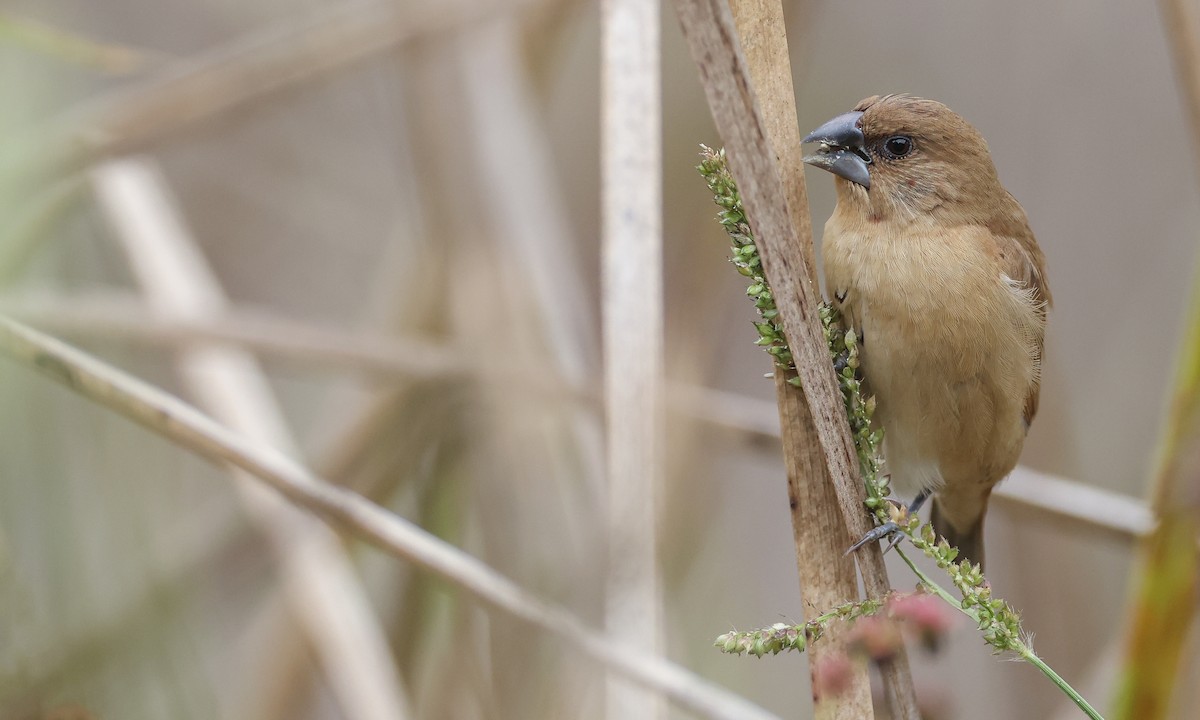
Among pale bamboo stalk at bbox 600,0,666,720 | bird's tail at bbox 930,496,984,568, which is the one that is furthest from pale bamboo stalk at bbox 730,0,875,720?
bird's tail at bbox 930,496,984,568

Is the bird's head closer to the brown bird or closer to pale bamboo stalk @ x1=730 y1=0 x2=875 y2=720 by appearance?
the brown bird

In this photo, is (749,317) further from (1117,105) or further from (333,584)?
(333,584)

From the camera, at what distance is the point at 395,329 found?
Result: 134 inches

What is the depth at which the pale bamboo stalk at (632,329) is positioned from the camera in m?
1.77

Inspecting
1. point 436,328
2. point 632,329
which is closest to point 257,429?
point 436,328

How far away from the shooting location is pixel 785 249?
149 centimetres

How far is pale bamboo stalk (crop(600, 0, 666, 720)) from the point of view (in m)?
1.77

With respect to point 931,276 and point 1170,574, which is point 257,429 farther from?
point 1170,574

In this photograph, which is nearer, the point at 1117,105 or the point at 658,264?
the point at 658,264

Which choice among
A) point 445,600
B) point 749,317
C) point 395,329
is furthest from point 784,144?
point 749,317

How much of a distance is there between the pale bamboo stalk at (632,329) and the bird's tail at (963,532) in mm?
1322

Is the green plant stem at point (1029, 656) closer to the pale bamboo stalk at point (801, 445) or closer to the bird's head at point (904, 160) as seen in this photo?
the pale bamboo stalk at point (801, 445)

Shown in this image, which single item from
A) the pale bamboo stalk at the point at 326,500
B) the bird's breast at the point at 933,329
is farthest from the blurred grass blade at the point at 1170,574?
the bird's breast at the point at 933,329

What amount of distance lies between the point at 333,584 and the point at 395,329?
0.89m
